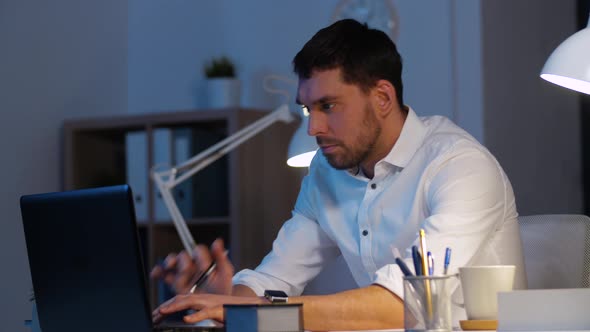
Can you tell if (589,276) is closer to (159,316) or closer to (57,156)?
(159,316)

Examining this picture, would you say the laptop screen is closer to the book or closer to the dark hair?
the book

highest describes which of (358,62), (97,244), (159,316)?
(358,62)

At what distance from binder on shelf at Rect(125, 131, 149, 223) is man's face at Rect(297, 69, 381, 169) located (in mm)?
1656

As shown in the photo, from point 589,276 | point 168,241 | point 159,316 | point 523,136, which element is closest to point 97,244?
point 159,316

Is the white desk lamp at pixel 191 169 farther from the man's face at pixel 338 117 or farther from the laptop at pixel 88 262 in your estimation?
the laptop at pixel 88 262

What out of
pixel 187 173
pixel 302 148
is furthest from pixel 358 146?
pixel 187 173

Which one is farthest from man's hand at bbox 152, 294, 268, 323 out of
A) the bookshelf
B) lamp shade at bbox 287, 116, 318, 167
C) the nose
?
the bookshelf

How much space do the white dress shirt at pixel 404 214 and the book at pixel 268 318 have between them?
520 mm

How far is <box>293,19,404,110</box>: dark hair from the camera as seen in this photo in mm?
2314

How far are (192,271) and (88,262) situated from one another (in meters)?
0.38

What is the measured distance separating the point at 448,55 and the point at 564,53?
6.19 ft

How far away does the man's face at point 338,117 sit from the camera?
2.31 meters

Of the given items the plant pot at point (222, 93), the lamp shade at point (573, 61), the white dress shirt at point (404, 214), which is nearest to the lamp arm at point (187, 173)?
the plant pot at point (222, 93)

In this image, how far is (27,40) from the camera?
12.5 ft
